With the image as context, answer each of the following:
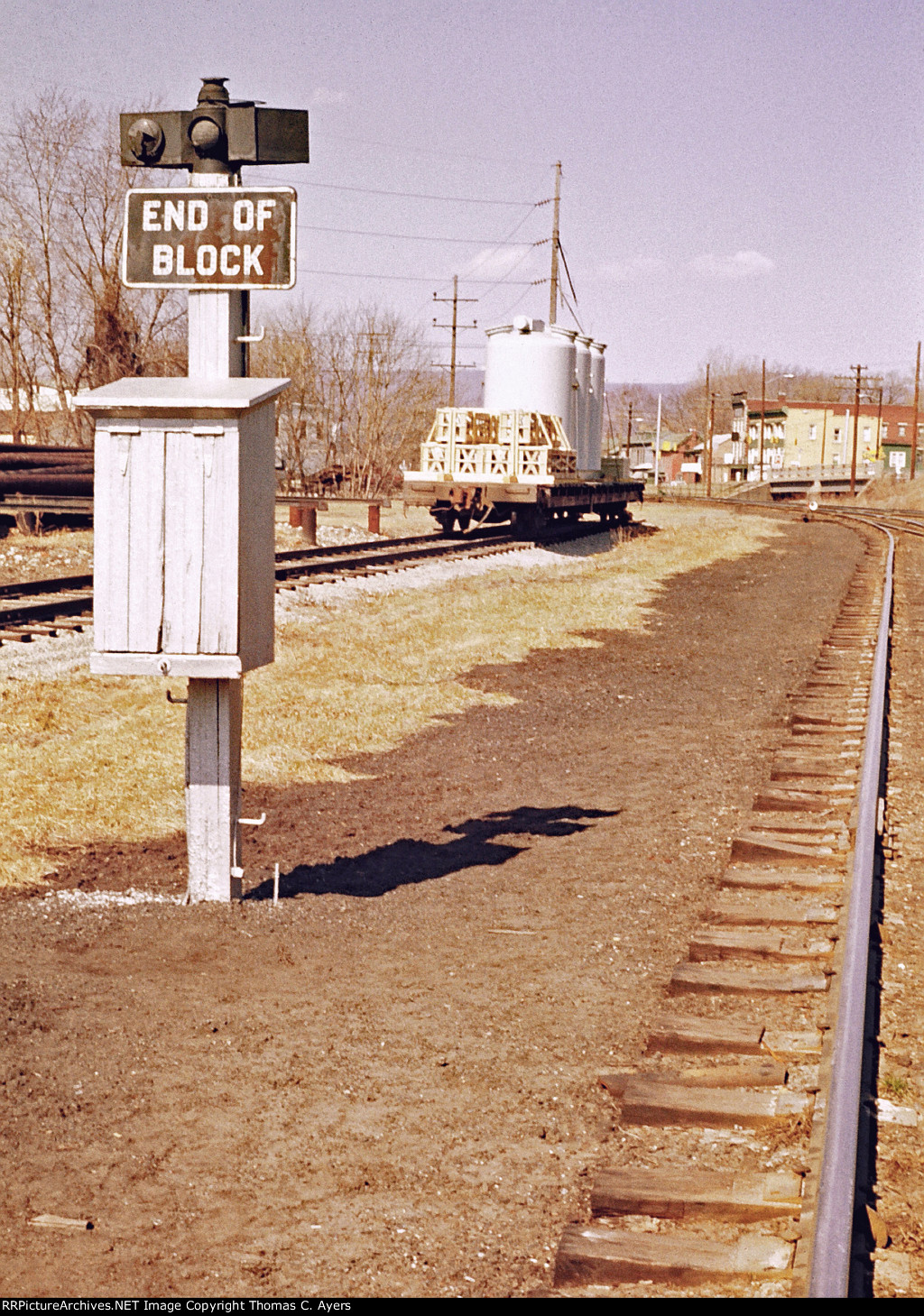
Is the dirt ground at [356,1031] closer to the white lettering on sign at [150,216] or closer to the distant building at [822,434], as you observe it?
the white lettering on sign at [150,216]

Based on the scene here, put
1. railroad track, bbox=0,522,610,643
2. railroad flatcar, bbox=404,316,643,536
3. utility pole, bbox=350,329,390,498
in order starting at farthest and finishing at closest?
utility pole, bbox=350,329,390,498 → railroad flatcar, bbox=404,316,643,536 → railroad track, bbox=0,522,610,643

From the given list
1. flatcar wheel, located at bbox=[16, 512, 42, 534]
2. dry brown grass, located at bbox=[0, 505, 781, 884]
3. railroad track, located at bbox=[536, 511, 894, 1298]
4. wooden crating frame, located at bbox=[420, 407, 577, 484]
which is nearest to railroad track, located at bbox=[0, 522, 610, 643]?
wooden crating frame, located at bbox=[420, 407, 577, 484]

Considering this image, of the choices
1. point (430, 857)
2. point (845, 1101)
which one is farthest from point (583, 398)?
point (845, 1101)

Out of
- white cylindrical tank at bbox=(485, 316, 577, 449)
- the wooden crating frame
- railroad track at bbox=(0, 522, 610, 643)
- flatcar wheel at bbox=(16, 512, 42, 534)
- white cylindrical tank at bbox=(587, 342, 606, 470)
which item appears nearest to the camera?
railroad track at bbox=(0, 522, 610, 643)

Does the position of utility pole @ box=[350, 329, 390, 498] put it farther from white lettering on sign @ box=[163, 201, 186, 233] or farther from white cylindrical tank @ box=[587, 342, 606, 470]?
white lettering on sign @ box=[163, 201, 186, 233]

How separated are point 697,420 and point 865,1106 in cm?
17822

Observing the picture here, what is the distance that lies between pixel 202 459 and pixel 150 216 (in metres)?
1.06

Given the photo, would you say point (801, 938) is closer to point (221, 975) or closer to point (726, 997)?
point (726, 997)

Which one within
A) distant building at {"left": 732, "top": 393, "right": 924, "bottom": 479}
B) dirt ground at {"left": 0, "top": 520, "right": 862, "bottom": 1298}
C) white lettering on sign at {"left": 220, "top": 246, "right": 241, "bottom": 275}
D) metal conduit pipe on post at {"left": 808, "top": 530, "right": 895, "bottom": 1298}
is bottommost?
dirt ground at {"left": 0, "top": 520, "right": 862, "bottom": 1298}

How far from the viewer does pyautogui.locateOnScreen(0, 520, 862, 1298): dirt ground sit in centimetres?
319

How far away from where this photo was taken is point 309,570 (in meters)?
18.8

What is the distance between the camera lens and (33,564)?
59.0ft

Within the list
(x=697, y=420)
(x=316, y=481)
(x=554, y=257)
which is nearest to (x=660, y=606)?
(x=554, y=257)

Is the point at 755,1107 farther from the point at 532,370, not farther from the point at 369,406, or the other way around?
the point at 369,406
